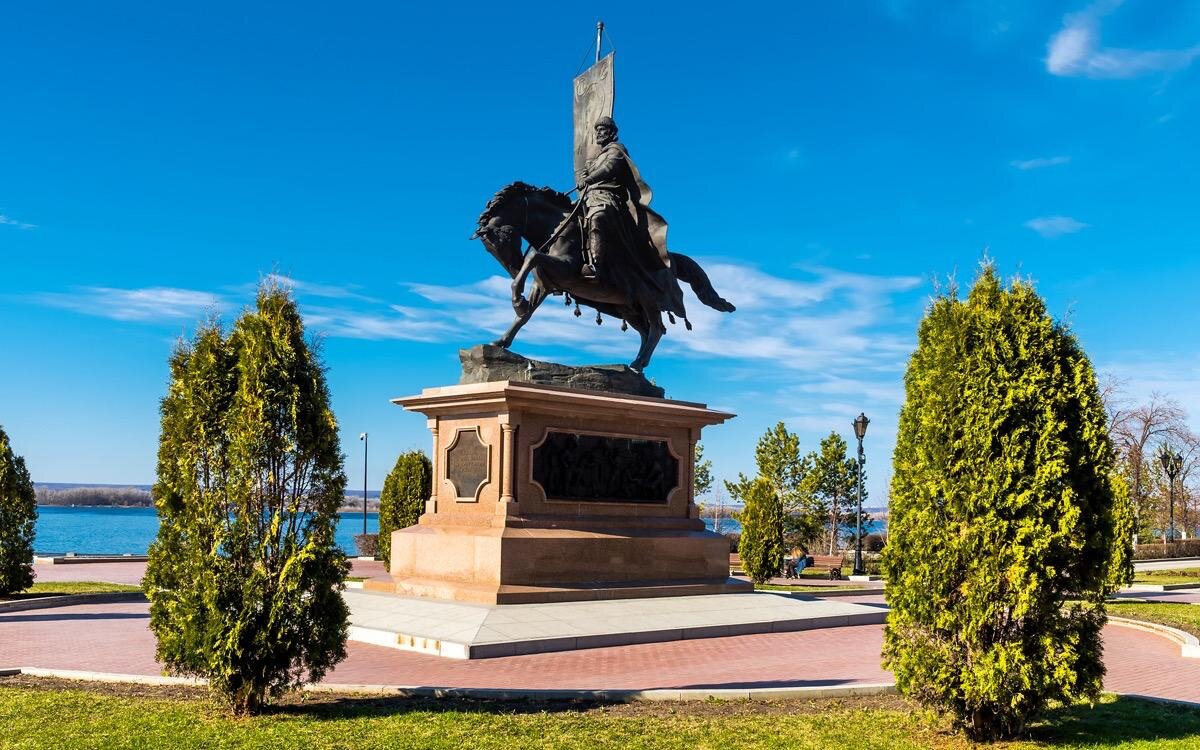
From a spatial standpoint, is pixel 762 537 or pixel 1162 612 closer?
pixel 1162 612

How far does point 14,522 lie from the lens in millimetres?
18594

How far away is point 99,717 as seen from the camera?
8133 mm

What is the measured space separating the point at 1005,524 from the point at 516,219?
11.7m

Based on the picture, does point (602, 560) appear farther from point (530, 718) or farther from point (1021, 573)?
point (1021, 573)

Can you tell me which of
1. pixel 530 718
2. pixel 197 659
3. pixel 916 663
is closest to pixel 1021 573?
pixel 916 663

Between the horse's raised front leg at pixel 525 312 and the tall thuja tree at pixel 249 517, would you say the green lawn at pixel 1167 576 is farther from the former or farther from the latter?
the tall thuja tree at pixel 249 517

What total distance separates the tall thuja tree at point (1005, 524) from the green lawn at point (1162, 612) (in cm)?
934

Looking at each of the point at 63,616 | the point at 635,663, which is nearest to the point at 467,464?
the point at 635,663

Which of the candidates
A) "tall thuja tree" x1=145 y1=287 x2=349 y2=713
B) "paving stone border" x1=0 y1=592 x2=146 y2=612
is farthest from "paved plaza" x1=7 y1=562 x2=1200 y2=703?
"paving stone border" x1=0 y1=592 x2=146 y2=612

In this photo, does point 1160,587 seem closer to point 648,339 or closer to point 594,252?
point 648,339

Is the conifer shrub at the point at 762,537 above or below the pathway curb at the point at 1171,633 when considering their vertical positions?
above

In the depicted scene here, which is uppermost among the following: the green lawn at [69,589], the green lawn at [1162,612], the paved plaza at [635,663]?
the paved plaza at [635,663]

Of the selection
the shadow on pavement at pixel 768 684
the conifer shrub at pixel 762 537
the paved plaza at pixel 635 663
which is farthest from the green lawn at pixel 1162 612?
the shadow on pavement at pixel 768 684

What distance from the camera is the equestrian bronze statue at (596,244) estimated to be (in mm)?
17141
